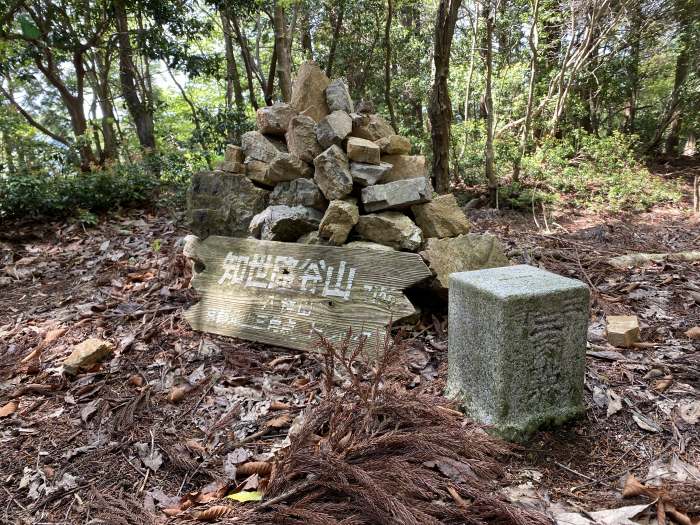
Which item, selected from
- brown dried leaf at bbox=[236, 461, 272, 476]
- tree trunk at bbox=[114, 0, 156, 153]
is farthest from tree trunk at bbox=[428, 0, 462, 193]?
tree trunk at bbox=[114, 0, 156, 153]

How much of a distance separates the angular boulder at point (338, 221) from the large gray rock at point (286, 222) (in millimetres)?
237

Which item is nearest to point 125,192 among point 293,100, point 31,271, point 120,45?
point 31,271

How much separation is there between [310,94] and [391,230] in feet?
Answer: 5.33

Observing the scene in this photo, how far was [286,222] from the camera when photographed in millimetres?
3619

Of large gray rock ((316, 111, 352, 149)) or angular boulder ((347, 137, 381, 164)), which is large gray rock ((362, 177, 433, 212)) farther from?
large gray rock ((316, 111, 352, 149))

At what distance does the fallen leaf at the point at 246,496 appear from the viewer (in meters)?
1.82

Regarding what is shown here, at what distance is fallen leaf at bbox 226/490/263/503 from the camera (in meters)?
1.82

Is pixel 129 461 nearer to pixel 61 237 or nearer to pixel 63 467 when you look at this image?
pixel 63 467

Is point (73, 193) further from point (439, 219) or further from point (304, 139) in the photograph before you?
point (439, 219)

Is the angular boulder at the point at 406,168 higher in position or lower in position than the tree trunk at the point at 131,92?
lower

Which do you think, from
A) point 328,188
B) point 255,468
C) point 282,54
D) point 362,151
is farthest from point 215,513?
point 282,54

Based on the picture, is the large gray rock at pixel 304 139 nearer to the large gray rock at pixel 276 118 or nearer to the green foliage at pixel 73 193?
the large gray rock at pixel 276 118

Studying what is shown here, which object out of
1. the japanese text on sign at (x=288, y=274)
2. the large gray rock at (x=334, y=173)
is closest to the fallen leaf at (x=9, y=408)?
the japanese text on sign at (x=288, y=274)

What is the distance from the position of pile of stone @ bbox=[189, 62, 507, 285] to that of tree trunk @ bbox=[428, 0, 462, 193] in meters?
1.80
